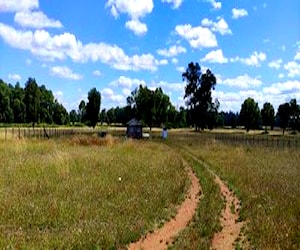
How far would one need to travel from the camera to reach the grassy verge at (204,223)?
36.2 feet

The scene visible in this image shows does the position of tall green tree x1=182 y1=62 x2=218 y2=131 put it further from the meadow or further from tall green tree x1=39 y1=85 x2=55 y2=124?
the meadow

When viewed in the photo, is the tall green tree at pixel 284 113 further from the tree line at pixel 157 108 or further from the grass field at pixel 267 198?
the grass field at pixel 267 198

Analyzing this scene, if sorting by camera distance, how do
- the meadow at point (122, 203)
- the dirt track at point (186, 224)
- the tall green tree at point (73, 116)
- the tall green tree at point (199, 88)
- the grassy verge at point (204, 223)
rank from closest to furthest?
the grassy verge at point (204, 223) → the dirt track at point (186, 224) → the meadow at point (122, 203) → the tall green tree at point (199, 88) → the tall green tree at point (73, 116)

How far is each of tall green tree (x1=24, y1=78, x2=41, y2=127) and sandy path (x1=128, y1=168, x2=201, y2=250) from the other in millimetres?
120275

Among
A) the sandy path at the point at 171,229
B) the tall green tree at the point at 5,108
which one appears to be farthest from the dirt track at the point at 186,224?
the tall green tree at the point at 5,108

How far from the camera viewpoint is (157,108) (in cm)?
12131

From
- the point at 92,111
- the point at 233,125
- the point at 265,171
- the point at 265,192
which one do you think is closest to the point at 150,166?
the point at 265,171

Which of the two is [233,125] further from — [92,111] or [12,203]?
[12,203]

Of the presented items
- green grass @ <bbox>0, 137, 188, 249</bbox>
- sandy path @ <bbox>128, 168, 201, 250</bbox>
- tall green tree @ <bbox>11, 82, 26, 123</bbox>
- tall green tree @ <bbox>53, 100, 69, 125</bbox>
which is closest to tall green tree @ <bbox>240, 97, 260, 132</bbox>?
tall green tree @ <bbox>53, 100, 69, 125</bbox>

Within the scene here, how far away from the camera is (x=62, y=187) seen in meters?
17.8

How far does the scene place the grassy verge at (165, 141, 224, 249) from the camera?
11038mm

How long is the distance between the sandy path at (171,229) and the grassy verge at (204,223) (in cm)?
20

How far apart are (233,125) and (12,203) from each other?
16362cm

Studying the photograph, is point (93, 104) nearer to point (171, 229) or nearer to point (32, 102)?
point (32, 102)
